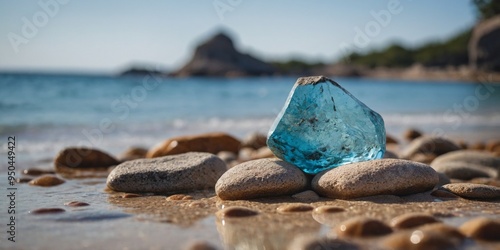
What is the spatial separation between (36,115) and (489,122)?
12439mm

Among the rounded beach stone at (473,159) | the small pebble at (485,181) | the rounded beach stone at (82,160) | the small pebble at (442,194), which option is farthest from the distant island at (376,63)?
the small pebble at (442,194)

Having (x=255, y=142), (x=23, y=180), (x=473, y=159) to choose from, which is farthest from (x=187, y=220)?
(x=255, y=142)

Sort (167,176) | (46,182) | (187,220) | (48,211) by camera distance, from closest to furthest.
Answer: (187,220)
(48,211)
(167,176)
(46,182)

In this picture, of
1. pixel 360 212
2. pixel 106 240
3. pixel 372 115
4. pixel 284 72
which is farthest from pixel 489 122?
pixel 284 72

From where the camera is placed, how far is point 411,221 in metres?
3.33

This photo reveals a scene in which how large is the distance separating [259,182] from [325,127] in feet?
2.81

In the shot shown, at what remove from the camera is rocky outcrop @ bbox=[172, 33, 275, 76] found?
71062mm

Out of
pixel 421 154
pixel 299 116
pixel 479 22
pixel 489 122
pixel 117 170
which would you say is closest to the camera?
pixel 299 116

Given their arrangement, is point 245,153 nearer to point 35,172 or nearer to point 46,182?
point 35,172

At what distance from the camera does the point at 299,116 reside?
188 inches

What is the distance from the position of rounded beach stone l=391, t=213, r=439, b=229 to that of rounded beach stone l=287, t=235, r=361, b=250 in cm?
46

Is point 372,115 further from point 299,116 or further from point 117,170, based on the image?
point 117,170

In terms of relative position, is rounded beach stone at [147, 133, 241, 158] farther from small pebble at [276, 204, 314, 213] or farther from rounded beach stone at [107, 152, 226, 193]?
small pebble at [276, 204, 314, 213]

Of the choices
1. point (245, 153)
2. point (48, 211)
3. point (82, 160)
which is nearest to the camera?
point (48, 211)
